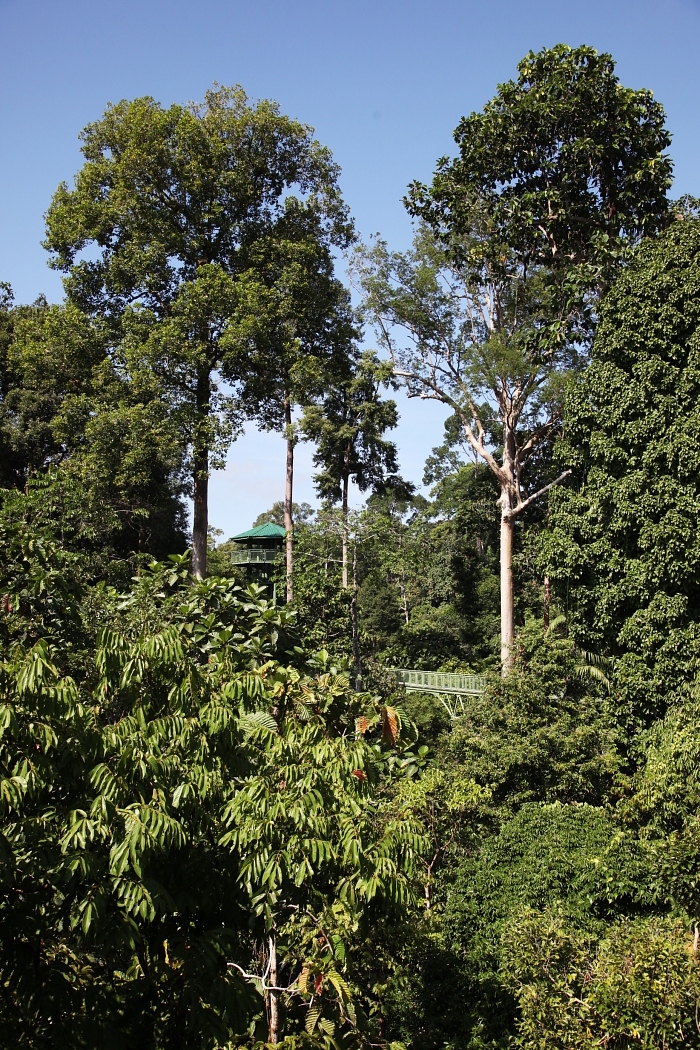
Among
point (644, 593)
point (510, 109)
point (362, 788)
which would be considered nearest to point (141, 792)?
point (362, 788)

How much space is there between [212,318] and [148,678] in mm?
15046

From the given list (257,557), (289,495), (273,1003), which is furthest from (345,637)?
(273,1003)

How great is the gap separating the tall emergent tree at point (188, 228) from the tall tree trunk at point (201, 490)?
3 centimetres

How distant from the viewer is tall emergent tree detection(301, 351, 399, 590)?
24031 millimetres

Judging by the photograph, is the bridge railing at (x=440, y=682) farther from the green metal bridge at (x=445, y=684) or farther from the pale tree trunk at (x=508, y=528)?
the pale tree trunk at (x=508, y=528)

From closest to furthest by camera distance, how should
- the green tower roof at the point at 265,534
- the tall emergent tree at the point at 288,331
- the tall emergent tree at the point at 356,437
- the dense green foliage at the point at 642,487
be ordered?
the dense green foliage at the point at 642,487 < the tall emergent tree at the point at 288,331 < the tall emergent tree at the point at 356,437 < the green tower roof at the point at 265,534

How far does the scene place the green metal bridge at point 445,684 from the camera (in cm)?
2006

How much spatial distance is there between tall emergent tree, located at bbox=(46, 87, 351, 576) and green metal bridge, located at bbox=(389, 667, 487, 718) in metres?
6.62

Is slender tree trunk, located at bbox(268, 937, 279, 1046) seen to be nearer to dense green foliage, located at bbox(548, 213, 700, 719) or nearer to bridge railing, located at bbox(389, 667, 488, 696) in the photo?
dense green foliage, located at bbox(548, 213, 700, 719)

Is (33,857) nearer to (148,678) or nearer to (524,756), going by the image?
(148,678)

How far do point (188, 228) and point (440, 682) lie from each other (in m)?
12.5

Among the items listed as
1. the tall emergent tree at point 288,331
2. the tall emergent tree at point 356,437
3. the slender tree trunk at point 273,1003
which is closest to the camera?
the slender tree trunk at point 273,1003

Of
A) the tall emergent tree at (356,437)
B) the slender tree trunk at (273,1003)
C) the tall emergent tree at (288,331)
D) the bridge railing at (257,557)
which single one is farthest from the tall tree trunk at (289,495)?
the slender tree trunk at (273,1003)

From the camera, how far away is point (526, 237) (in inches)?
740
